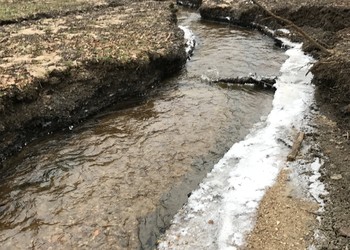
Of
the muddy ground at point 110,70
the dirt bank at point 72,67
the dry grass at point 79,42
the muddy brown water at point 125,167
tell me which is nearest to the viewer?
the muddy brown water at point 125,167

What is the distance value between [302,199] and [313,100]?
578 cm

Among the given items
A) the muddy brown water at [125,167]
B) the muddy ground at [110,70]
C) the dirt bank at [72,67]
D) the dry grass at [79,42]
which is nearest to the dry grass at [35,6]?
the muddy ground at [110,70]

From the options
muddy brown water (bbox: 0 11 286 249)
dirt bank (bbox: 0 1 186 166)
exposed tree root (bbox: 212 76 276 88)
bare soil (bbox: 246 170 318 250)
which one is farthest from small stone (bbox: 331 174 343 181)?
dirt bank (bbox: 0 1 186 166)

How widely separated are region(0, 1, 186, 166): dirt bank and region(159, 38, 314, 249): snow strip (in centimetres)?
528

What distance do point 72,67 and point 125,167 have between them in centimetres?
475

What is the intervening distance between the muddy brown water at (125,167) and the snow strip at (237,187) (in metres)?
0.40

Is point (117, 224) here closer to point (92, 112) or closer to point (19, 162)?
point (19, 162)

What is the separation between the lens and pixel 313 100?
42.1 feet

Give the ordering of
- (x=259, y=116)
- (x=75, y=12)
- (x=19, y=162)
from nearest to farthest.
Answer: (x=19, y=162), (x=259, y=116), (x=75, y=12)

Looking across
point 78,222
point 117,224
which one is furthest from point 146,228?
point 78,222

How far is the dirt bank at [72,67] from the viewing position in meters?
11.1

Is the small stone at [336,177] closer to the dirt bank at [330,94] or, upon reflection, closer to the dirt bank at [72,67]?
the dirt bank at [330,94]

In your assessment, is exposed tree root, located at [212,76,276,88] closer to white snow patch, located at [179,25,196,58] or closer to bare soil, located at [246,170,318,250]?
white snow patch, located at [179,25,196,58]

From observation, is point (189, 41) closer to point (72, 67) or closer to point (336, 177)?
point (72, 67)
